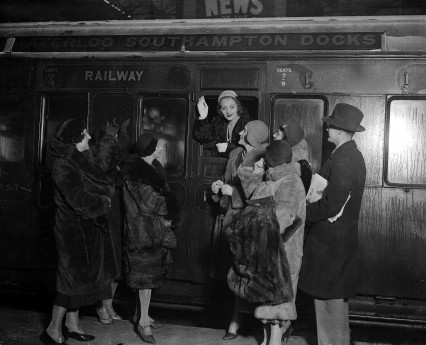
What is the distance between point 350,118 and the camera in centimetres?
449

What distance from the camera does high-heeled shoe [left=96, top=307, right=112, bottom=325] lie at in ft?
18.9

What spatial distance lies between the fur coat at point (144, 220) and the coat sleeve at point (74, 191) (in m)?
0.42

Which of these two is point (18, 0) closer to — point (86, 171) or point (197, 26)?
point (197, 26)

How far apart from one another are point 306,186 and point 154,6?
10.5 metres

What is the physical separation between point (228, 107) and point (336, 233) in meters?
1.91

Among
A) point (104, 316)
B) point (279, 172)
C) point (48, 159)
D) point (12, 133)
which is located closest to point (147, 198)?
point (279, 172)

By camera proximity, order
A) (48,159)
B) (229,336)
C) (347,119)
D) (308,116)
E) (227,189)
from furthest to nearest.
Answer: (48,159) < (308,116) < (229,336) < (227,189) < (347,119)

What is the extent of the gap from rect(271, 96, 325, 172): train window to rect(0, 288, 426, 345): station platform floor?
1688 millimetres

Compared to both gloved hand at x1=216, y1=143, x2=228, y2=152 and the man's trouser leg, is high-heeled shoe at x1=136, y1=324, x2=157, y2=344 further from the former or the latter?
gloved hand at x1=216, y1=143, x2=228, y2=152

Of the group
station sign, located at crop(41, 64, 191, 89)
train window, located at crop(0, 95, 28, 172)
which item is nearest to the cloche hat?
station sign, located at crop(41, 64, 191, 89)

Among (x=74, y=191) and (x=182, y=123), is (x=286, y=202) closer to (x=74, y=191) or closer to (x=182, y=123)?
(x=74, y=191)

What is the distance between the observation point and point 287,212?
4.25 metres

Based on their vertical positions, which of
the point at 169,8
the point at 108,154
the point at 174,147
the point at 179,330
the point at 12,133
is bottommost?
the point at 179,330

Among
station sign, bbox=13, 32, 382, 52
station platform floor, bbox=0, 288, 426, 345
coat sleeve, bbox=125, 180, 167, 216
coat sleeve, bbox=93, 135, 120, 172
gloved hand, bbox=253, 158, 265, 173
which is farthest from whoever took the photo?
station sign, bbox=13, 32, 382, 52
